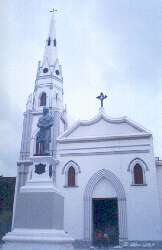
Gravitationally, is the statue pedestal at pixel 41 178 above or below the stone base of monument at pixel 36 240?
above

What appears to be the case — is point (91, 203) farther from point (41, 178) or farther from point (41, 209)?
point (41, 209)

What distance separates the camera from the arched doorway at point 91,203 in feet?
64.4

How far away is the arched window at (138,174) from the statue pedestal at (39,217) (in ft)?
31.7

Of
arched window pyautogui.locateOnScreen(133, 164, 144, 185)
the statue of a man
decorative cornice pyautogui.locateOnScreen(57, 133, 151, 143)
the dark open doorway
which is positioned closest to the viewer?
the statue of a man

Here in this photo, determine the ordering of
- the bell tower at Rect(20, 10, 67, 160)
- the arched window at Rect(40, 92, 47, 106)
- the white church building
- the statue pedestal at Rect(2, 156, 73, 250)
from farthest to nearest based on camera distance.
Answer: the arched window at Rect(40, 92, 47, 106) < the bell tower at Rect(20, 10, 67, 160) < the white church building < the statue pedestal at Rect(2, 156, 73, 250)

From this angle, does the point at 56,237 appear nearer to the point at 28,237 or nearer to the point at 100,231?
the point at 28,237

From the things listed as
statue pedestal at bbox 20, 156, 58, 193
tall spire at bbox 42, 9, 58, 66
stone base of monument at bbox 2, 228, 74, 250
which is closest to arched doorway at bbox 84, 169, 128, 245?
statue pedestal at bbox 20, 156, 58, 193

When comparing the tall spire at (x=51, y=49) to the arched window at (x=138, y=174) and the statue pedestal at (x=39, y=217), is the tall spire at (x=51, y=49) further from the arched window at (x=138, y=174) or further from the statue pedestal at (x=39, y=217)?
the statue pedestal at (x=39, y=217)

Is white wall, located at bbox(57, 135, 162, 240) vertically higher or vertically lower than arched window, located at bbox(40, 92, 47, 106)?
lower

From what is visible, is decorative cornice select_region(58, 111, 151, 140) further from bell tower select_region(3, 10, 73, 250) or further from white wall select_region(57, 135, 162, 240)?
bell tower select_region(3, 10, 73, 250)

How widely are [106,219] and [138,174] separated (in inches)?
177

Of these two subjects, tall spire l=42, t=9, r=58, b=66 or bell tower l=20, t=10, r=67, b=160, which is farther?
tall spire l=42, t=9, r=58, b=66

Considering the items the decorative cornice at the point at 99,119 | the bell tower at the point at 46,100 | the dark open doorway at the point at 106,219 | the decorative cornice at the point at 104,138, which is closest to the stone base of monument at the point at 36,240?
the dark open doorway at the point at 106,219

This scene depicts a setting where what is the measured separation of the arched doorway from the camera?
64.4ft
